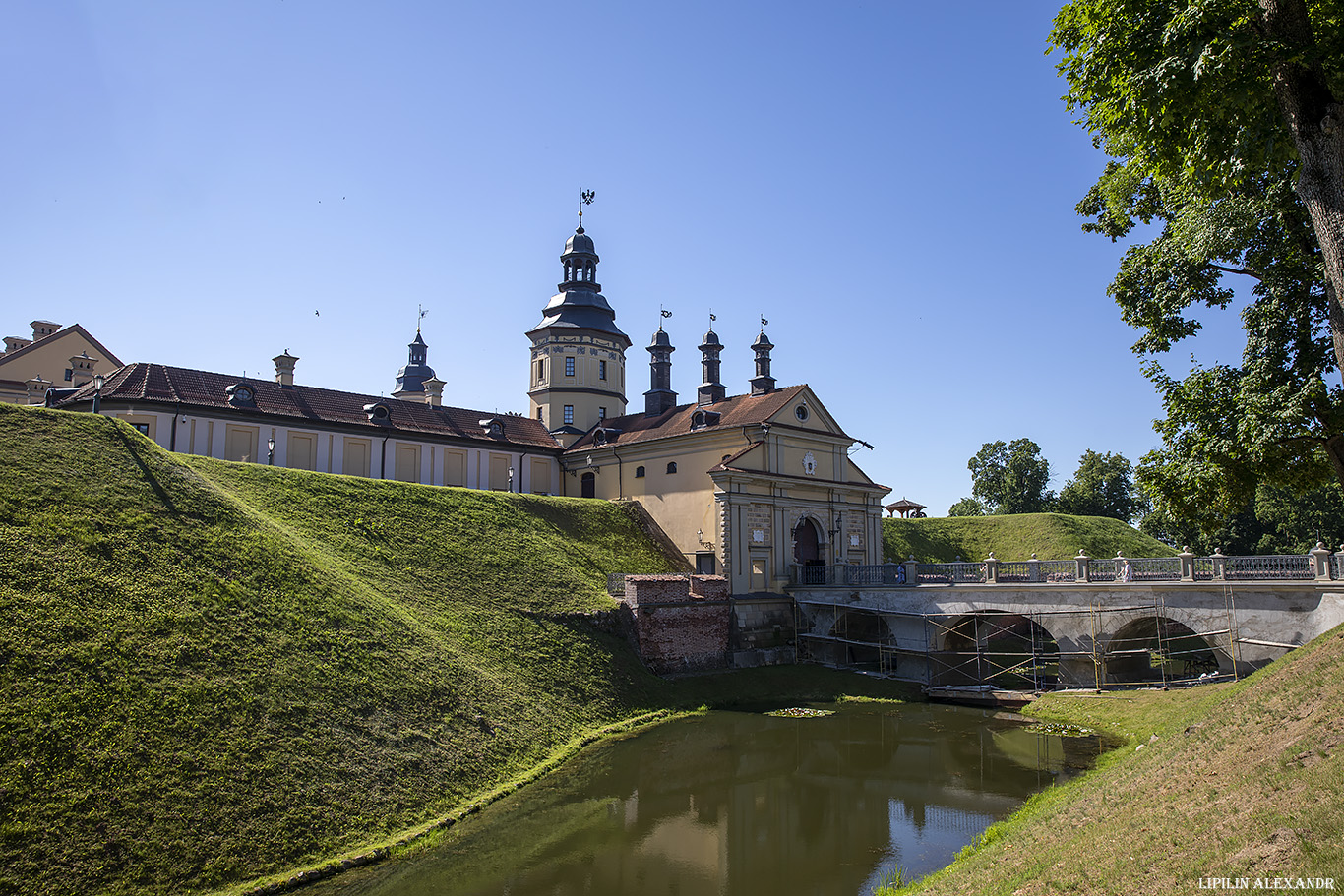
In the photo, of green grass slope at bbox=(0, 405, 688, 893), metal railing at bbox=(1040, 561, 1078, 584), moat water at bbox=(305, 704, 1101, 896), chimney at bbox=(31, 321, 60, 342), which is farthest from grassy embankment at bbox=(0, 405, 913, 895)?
chimney at bbox=(31, 321, 60, 342)

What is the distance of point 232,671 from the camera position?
15328mm

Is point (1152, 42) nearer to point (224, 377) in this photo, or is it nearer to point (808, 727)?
point (808, 727)

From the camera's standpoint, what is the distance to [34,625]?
13.8 meters

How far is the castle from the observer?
34.2 meters

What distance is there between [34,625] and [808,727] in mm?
19238

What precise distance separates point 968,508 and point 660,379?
121ft

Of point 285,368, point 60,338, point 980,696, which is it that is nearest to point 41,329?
point 60,338

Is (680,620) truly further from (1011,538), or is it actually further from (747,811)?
(1011,538)

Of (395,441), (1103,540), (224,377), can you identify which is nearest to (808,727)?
(395,441)

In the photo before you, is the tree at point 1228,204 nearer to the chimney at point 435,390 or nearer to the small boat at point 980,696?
the small boat at point 980,696

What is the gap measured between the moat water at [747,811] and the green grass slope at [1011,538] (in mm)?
28258

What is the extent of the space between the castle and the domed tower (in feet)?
0.38

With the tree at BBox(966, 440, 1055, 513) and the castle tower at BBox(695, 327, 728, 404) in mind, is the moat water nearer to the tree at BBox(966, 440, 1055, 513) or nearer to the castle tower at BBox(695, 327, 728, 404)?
the castle tower at BBox(695, 327, 728, 404)

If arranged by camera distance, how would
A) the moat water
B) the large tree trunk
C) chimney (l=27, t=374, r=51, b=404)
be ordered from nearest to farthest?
1. the large tree trunk
2. the moat water
3. chimney (l=27, t=374, r=51, b=404)
